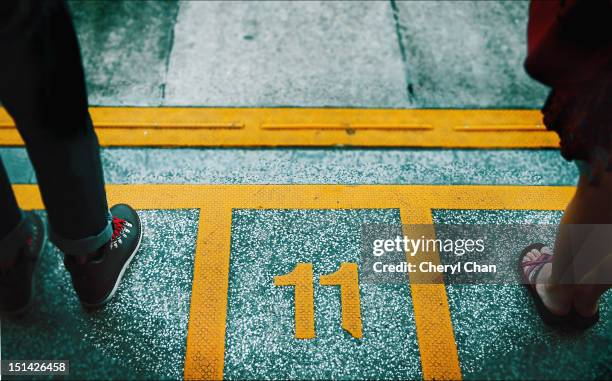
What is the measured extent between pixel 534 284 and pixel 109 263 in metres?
1.56

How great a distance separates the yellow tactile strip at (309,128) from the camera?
2475mm

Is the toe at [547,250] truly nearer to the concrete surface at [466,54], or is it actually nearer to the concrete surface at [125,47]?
the concrete surface at [466,54]

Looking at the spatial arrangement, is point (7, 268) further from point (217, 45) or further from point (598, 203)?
point (598, 203)

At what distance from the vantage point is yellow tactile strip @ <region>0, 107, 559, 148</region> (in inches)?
97.4

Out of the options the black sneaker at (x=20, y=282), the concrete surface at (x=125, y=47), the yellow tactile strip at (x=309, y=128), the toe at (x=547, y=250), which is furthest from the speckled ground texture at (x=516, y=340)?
the concrete surface at (x=125, y=47)

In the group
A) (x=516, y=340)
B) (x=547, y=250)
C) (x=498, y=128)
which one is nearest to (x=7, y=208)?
(x=516, y=340)

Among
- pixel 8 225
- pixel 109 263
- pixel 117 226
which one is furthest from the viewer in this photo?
pixel 117 226

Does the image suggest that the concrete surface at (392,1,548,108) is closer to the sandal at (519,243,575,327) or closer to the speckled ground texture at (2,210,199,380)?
the sandal at (519,243,575,327)

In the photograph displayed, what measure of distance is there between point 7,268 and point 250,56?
162cm

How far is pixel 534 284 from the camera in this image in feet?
6.44

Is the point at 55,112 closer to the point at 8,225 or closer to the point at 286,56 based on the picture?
the point at 8,225

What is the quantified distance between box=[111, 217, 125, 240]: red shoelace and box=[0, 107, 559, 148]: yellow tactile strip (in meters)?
0.54

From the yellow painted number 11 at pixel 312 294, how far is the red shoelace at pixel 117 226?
0.61 meters

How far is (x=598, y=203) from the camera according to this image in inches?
59.7
